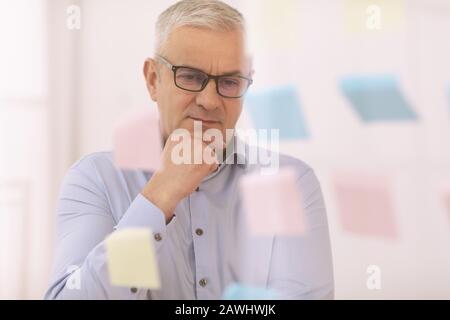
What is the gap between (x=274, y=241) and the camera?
110cm

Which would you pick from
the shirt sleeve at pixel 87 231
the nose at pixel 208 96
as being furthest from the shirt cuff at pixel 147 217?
the nose at pixel 208 96

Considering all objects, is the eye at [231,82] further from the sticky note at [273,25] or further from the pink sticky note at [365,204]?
the pink sticky note at [365,204]

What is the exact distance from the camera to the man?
1057 millimetres

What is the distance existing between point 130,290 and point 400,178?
2.04 ft

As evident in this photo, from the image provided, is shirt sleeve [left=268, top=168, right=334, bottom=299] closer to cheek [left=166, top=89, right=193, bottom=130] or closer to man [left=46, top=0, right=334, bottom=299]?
man [left=46, top=0, right=334, bottom=299]

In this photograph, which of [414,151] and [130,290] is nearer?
[130,290]

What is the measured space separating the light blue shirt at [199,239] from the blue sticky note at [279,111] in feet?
0.22

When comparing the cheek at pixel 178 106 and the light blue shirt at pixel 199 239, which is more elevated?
the cheek at pixel 178 106

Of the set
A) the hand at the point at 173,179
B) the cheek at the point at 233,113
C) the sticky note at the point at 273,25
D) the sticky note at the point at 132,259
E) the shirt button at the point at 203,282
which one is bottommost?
the shirt button at the point at 203,282

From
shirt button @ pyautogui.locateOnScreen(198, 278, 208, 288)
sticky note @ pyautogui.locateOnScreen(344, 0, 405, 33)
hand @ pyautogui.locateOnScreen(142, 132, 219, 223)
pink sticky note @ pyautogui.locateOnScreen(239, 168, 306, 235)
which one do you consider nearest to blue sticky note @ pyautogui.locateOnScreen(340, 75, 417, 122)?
sticky note @ pyautogui.locateOnScreen(344, 0, 405, 33)

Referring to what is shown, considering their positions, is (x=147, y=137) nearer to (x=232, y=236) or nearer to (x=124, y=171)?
(x=124, y=171)

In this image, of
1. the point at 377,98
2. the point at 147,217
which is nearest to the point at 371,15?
the point at 377,98

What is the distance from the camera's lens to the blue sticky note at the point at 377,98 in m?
1.13
